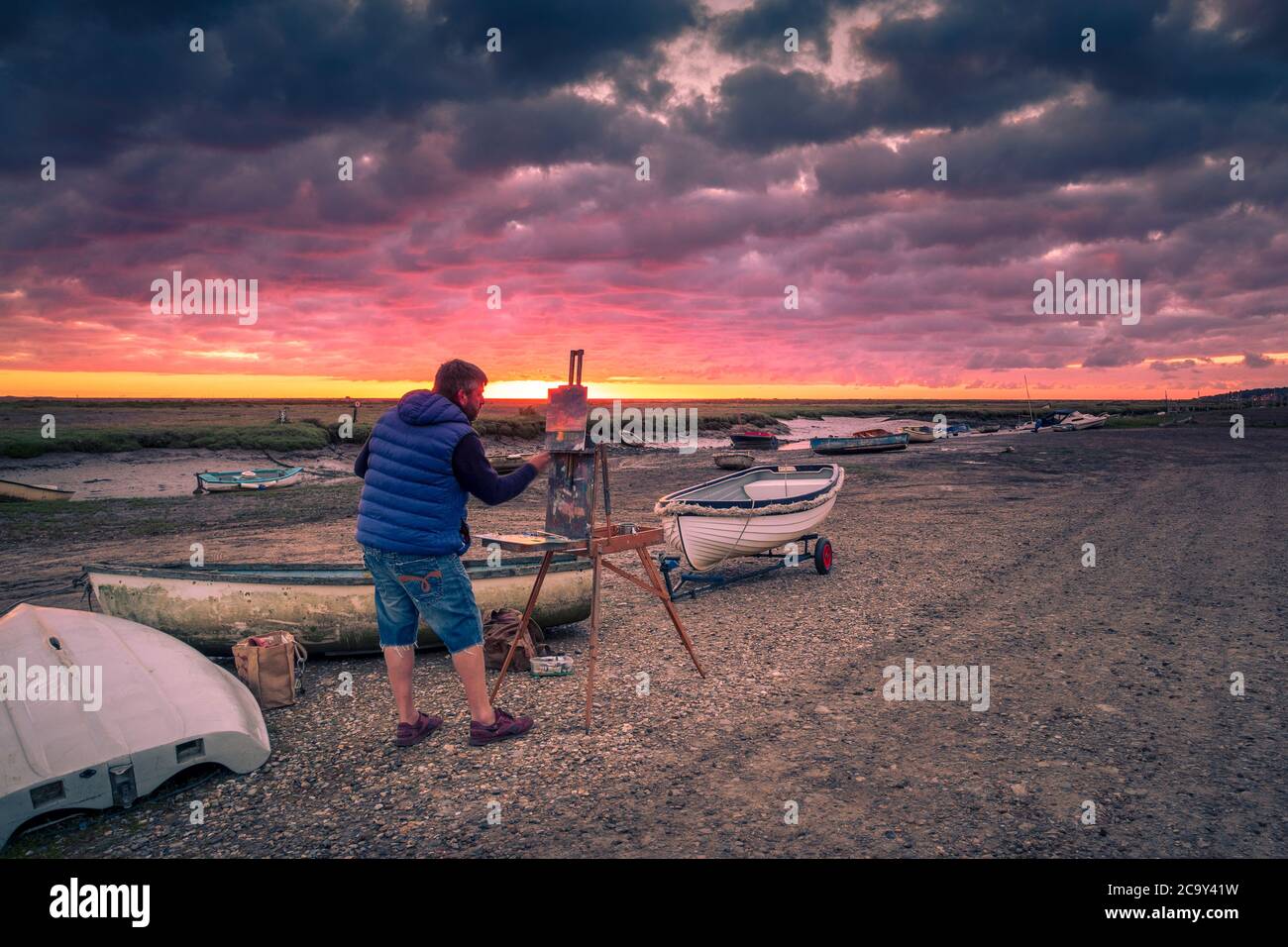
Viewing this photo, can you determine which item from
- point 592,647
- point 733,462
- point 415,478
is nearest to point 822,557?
point 592,647

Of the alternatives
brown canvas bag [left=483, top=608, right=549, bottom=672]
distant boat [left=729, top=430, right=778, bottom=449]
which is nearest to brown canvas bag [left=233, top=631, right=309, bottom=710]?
brown canvas bag [left=483, top=608, right=549, bottom=672]

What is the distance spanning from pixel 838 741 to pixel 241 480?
1071 inches

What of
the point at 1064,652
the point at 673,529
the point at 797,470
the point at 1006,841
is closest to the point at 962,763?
the point at 1006,841

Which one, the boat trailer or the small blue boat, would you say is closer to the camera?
the boat trailer

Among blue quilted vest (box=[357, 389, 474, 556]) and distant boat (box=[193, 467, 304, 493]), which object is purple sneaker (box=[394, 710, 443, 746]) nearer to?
blue quilted vest (box=[357, 389, 474, 556])

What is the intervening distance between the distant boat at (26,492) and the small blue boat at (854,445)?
36.1 metres

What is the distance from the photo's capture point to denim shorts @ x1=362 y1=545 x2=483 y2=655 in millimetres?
5223

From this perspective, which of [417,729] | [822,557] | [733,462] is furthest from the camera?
[733,462]

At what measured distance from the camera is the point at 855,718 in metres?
6.39

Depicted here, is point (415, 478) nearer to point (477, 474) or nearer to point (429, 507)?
point (429, 507)

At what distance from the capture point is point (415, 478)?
201 inches

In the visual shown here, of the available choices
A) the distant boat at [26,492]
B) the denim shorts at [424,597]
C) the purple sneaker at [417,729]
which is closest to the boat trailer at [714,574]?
the purple sneaker at [417,729]

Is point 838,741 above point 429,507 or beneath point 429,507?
beneath

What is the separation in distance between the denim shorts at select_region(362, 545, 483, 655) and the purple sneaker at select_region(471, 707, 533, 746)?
2.98ft
